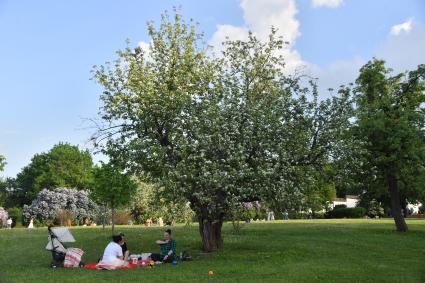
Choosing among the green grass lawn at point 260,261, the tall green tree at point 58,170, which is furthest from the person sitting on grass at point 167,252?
the tall green tree at point 58,170

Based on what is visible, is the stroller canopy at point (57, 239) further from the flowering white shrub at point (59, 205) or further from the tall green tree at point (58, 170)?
the tall green tree at point (58, 170)

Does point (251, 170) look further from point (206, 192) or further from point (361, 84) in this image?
point (361, 84)

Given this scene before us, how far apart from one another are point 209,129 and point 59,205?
5765 centimetres

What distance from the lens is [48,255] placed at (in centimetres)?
2161

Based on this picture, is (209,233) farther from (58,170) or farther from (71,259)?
(58,170)

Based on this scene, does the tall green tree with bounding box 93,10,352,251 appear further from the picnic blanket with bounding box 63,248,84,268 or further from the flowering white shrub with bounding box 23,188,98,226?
the flowering white shrub with bounding box 23,188,98,226

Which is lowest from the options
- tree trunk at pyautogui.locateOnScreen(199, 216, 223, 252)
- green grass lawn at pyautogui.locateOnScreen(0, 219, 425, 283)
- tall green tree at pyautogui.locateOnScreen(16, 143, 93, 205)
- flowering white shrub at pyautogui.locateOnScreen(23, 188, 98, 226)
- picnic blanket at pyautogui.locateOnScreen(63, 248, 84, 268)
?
green grass lawn at pyautogui.locateOnScreen(0, 219, 425, 283)

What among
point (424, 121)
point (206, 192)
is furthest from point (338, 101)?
point (424, 121)

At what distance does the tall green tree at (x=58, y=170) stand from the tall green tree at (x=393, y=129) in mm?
59217

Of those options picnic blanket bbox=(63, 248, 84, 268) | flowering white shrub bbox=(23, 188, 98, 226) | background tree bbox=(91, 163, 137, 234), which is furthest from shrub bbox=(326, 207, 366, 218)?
picnic blanket bbox=(63, 248, 84, 268)

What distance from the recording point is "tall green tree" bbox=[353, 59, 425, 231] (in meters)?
31.6

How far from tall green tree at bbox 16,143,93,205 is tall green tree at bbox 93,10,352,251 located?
64.2 meters

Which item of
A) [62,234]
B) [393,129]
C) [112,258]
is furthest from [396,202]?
[62,234]

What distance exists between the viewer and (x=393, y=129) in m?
32.0
